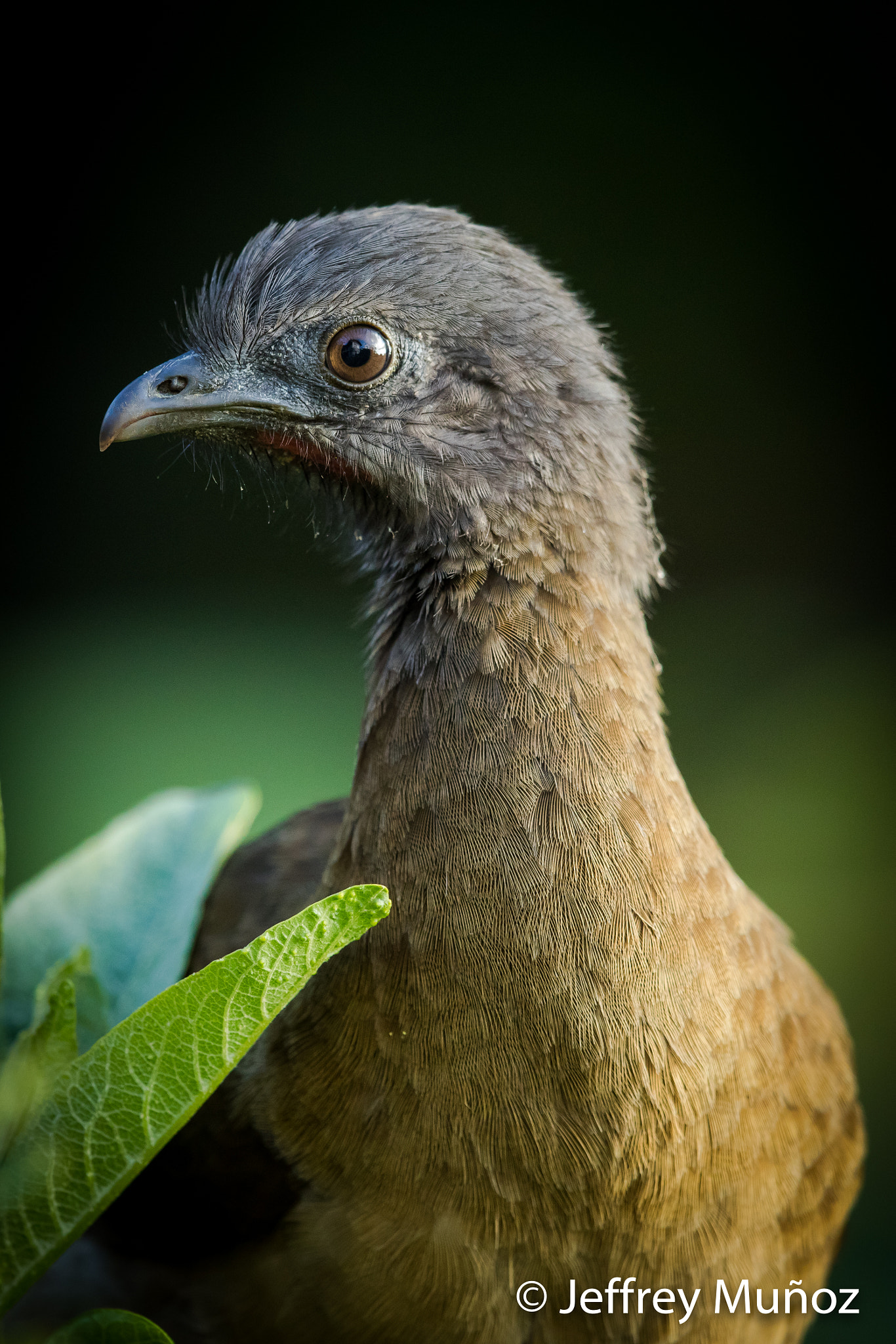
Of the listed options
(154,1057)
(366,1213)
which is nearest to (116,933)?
(366,1213)

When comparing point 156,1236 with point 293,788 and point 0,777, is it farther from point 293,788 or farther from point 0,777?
point 0,777

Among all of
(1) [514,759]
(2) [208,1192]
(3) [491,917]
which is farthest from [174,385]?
(2) [208,1192]

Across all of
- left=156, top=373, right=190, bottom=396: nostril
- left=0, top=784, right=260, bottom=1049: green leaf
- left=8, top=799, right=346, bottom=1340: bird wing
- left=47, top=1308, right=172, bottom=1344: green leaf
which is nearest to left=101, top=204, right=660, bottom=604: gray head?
left=156, top=373, right=190, bottom=396: nostril

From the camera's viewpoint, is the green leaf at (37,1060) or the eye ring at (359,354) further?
the eye ring at (359,354)

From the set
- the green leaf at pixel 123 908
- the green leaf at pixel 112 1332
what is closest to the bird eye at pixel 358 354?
the green leaf at pixel 123 908

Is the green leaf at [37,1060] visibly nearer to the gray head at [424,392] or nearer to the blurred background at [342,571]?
the gray head at [424,392]
